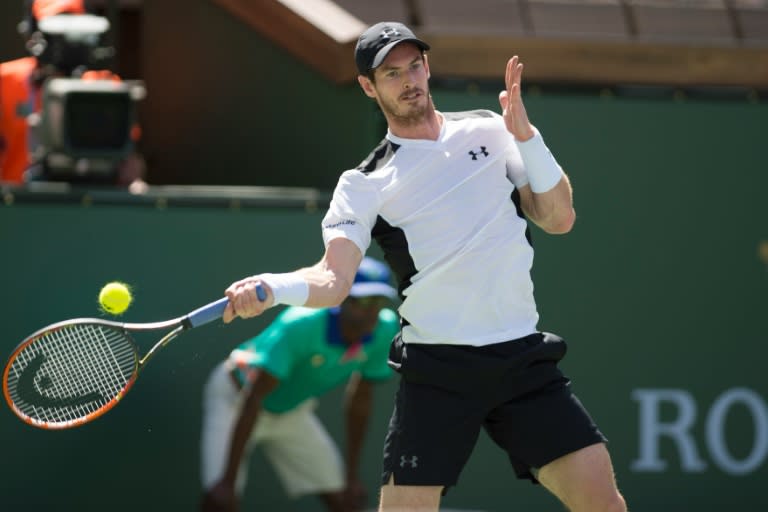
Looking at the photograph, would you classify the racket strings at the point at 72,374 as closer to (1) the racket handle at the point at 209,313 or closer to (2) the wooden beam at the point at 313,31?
(1) the racket handle at the point at 209,313

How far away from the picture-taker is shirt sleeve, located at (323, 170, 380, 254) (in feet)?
13.8

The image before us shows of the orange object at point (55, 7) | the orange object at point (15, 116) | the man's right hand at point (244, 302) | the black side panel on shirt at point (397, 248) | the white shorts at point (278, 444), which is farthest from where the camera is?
the orange object at point (15, 116)

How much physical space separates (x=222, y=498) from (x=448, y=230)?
7.88ft

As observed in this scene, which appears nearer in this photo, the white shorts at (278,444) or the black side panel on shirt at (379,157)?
the black side panel on shirt at (379,157)

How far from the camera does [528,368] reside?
426cm

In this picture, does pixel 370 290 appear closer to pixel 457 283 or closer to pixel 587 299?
pixel 587 299

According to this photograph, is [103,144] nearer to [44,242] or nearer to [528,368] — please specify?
[44,242]

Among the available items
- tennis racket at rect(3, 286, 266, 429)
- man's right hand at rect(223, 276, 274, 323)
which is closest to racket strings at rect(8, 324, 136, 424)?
tennis racket at rect(3, 286, 266, 429)

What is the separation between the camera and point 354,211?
4.23m

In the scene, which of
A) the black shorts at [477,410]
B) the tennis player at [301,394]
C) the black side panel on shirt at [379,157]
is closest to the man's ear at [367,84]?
the black side panel on shirt at [379,157]

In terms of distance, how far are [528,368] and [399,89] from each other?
0.91 m

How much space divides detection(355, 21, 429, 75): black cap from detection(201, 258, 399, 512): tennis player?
179cm

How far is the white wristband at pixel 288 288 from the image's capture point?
400 cm

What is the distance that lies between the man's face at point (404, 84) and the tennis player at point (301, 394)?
175cm
